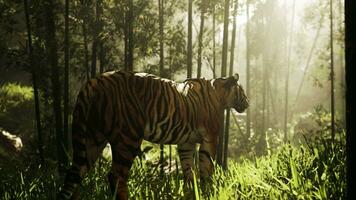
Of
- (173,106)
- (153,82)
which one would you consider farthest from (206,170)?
(153,82)

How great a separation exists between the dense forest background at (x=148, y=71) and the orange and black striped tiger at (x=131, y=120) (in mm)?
298

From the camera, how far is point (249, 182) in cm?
352

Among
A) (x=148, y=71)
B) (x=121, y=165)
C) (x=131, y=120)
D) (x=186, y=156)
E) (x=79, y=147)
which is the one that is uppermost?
(x=148, y=71)

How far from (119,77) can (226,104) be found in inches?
75.8

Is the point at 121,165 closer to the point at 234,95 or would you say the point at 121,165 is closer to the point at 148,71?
the point at 234,95

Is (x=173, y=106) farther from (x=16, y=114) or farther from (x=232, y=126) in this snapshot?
(x=232, y=126)

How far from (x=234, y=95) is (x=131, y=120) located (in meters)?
2.06

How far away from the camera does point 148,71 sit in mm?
12250

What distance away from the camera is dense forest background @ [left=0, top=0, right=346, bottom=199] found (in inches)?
148

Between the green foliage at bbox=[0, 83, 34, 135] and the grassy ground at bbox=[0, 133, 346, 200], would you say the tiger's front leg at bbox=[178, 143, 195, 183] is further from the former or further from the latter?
the green foliage at bbox=[0, 83, 34, 135]

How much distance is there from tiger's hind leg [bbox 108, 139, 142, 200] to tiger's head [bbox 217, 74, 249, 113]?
200cm
